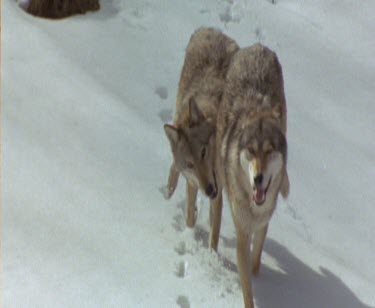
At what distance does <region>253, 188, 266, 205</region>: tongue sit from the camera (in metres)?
4.77

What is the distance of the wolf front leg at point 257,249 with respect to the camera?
550 cm

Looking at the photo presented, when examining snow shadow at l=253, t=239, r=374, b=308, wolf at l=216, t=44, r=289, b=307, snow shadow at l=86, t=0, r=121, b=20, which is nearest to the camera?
wolf at l=216, t=44, r=289, b=307

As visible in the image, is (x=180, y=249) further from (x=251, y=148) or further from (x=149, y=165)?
(x=251, y=148)

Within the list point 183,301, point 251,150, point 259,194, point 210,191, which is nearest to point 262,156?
point 251,150

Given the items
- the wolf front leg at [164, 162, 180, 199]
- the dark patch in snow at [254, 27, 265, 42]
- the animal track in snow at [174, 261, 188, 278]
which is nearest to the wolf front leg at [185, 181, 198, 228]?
the wolf front leg at [164, 162, 180, 199]

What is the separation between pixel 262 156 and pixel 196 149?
34.9 inches

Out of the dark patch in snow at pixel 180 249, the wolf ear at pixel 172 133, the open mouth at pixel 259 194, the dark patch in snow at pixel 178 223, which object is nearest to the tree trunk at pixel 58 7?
the dark patch in snow at pixel 178 223

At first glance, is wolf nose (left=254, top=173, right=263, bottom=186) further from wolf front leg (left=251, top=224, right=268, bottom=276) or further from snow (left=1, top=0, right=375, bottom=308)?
snow (left=1, top=0, right=375, bottom=308)

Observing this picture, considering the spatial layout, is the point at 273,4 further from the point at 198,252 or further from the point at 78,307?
the point at 78,307

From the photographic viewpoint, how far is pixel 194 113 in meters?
5.59

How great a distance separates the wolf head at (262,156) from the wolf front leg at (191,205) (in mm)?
1064

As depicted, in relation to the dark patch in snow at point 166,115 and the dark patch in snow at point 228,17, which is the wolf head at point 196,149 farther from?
the dark patch in snow at point 228,17

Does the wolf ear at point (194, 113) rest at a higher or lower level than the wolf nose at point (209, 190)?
higher

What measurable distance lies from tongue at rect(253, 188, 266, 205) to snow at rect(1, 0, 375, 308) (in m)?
1.02
